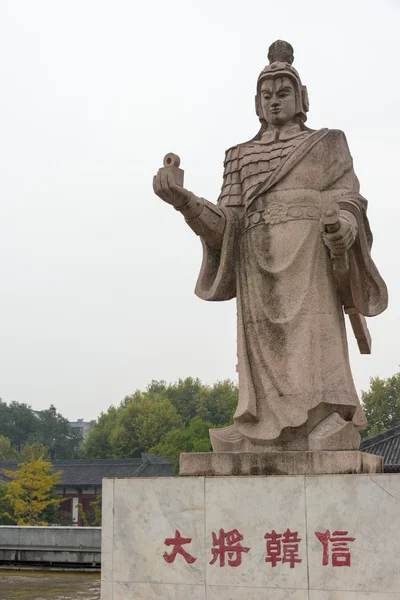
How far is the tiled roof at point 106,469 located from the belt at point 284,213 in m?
36.6

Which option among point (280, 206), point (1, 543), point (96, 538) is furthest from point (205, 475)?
point (1, 543)

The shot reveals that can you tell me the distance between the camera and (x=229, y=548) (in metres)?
4.51

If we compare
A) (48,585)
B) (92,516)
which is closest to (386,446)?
(48,585)

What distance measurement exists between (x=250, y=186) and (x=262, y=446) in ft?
6.38

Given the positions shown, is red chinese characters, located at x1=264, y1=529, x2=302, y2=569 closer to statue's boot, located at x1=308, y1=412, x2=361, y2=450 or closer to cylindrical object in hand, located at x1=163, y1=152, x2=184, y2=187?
statue's boot, located at x1=308, y1=412, x2=361, y2=450

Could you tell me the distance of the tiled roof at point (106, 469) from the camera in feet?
135

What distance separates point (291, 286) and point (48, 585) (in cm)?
838

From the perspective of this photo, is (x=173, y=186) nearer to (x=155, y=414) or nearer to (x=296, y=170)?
(x=296, y=170)

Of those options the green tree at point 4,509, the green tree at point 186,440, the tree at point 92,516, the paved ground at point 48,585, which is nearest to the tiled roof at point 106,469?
the tree at point 92,516

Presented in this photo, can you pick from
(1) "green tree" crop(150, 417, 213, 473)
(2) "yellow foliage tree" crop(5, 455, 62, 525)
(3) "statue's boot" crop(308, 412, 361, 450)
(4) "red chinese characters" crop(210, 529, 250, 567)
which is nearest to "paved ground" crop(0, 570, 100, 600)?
(4) "red chinese characters" crop(210, 529, 250, 567)

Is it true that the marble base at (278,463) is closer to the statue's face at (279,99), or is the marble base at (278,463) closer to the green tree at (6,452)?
the statue's face at (279,99)

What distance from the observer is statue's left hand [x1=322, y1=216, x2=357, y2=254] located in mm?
4793

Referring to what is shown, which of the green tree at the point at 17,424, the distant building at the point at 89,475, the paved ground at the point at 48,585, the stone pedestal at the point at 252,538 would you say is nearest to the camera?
the stone pedestal at the point at 252,538

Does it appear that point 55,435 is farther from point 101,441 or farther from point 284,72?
point 284,72
